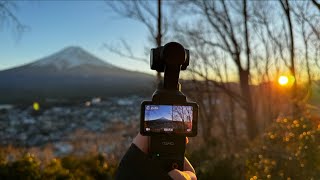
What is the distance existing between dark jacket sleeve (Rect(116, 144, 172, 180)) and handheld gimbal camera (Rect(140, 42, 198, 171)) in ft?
0.15

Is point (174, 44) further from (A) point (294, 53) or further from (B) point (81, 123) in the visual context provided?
(B) point (81, 123)

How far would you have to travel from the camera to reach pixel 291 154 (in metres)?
4.82

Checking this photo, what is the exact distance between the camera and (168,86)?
7.18 ft

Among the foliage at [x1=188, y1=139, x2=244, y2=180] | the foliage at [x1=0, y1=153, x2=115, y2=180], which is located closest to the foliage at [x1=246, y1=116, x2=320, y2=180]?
the foliage at [x1=188, y1=139, x2=244, y2=180]

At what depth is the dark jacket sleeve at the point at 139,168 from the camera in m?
2.08

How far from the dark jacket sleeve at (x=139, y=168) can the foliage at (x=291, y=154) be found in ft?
7.89

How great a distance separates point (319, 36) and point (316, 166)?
513 cm

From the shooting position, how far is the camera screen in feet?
7.09

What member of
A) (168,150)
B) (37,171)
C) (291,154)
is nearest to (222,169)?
(37,171)

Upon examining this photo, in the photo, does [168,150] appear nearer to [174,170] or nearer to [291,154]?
[174,170]

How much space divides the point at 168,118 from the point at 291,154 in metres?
3.02

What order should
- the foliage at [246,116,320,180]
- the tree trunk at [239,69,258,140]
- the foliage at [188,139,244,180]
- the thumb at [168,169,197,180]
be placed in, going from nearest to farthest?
the thumb at [168,169,197,180] < the foliage at [246,116,320,180] < the foliage at [188,139,244,180] < the tree trunk at [239,69,258,140]

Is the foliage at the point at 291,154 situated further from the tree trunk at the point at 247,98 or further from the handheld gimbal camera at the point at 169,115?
the tree trunk at the point at 247,98

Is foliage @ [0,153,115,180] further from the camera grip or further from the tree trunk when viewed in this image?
the tree trunk
